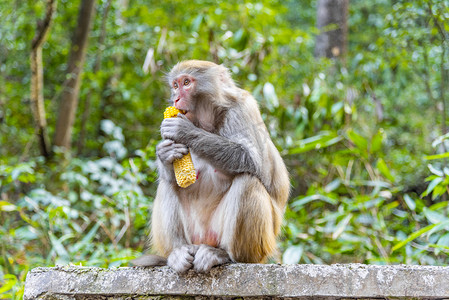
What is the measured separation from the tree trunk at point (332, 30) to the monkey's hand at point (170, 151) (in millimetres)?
5977

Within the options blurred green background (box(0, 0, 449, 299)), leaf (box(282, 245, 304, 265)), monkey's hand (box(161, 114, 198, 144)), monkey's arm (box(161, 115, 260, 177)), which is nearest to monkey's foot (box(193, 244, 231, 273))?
monkey's arm (box(161, 115, 260, 177))

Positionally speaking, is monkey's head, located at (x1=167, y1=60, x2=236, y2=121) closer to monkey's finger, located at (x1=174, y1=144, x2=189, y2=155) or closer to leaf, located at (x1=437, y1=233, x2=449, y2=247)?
monkey's finger, located at (x1=174, y1=144, x2=189, y2=155)

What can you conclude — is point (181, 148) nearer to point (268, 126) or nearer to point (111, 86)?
point (268, 126)

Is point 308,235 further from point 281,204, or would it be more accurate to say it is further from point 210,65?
point 210,65

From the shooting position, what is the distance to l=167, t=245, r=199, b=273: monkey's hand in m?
2.87

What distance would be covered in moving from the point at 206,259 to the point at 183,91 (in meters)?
1.31

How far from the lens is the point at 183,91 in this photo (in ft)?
11.7

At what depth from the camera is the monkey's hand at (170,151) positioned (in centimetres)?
323

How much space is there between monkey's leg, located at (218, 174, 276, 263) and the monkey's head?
2.19ft

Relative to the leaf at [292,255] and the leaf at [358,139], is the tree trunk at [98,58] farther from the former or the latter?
the leaf at [292,255]

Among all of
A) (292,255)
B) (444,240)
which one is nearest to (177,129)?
(292,255)

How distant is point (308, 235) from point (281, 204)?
8.73 feet

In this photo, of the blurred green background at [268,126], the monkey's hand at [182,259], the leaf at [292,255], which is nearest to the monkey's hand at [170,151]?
the monkey's hand at [182,259]

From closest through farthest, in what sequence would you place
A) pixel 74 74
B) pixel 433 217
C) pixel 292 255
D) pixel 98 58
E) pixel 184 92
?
pixel 184 92 → pixel 433 217 → pixel 292 255 → pixel 74 74 → pixel 98 58
